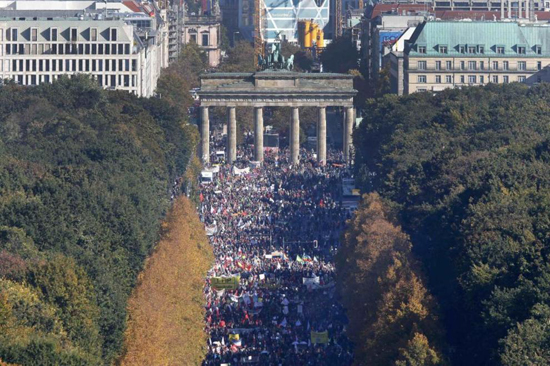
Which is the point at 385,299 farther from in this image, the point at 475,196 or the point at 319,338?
the point at 475,196

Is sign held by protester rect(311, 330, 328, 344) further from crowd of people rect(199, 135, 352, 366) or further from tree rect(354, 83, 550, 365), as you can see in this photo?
tree rect(354, 83, 550, 365)

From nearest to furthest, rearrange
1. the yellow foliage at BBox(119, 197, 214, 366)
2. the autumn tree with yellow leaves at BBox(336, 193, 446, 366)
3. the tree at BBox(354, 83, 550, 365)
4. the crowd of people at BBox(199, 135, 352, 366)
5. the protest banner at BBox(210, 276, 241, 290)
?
the tree at BBox(354, 83, 550, 365), the autumn tree with yellow leaves at BBox(336, 193, 446, 366), the yellow foliage at BBox(119, 197, 214, 366), the crowd of people at BBox(199, 135, 352, 366), the protest banner at BBox(210, 276, 241, 290)

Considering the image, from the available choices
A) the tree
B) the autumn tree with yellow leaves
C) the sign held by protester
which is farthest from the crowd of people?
the tree

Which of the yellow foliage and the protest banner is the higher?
the yellow foliage

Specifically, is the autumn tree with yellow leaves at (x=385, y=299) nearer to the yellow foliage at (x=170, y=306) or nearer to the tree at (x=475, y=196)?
the tree at (x=475, y=196)

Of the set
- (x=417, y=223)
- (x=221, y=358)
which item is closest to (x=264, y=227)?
(x=417, y=223)

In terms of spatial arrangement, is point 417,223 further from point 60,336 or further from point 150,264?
point 60,336
